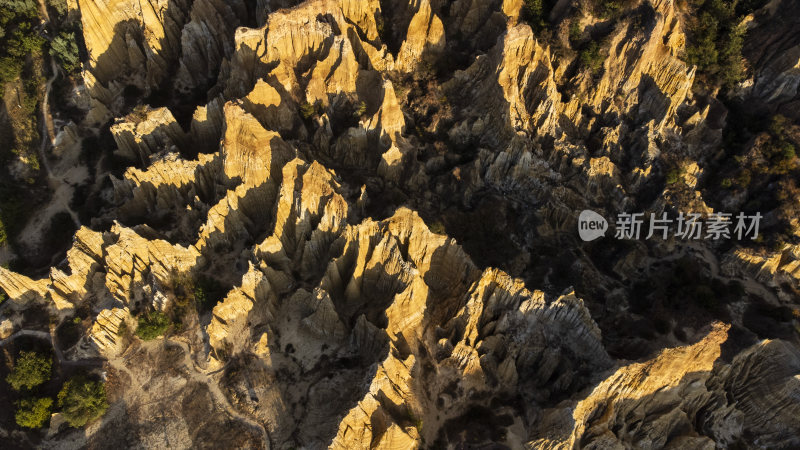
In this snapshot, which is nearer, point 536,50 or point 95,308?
point 95,308

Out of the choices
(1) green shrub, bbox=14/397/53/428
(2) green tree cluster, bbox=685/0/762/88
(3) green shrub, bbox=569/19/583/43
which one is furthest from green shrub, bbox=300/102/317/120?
(2) green tree cluster, bbox=685/0/762/88

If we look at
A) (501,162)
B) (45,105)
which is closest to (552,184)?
(501,162)

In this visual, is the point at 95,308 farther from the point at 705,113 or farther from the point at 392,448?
the point at 705,113

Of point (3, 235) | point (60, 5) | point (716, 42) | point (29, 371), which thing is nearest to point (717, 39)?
point (716, 42)

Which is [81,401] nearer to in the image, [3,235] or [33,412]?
[33,412]

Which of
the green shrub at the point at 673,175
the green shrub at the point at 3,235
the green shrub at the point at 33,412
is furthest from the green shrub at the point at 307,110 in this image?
the green shrub at the point at 673,175

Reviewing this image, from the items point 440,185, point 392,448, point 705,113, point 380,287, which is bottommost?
point 392,448

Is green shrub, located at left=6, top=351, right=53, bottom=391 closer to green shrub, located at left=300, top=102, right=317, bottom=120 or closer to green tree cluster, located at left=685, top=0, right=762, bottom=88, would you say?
green shrub, located at left=300, top=102, right=317, bottom=120
